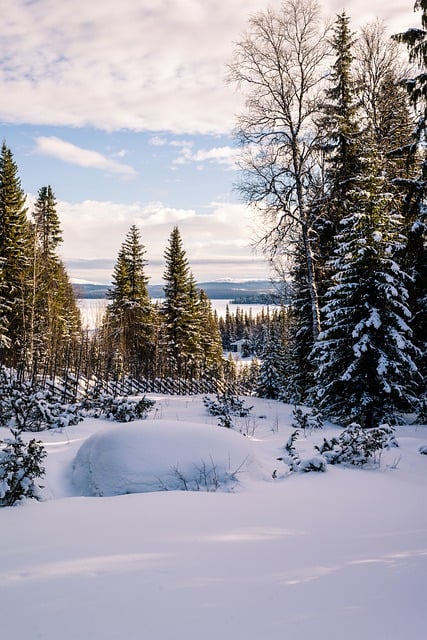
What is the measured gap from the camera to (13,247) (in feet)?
72.8

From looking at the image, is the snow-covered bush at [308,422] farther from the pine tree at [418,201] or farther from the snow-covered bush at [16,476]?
the snow-covered bush at [16,476]

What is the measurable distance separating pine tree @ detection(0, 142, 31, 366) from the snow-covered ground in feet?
62.6

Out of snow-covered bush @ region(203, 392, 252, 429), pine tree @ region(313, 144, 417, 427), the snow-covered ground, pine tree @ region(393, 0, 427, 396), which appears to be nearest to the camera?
the snow-covered ground

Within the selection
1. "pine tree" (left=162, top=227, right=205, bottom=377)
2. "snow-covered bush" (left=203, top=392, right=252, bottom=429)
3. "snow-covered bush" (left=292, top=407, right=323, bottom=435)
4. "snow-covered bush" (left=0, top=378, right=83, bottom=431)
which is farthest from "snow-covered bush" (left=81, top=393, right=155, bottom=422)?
"pine tree" (left=162, top=227, right=205, bottom=377)

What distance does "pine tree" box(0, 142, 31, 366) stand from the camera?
72.0 ft

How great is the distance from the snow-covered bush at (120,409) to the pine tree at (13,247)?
13.1 metres

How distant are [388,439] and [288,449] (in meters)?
1.61

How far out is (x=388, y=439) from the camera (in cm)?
627

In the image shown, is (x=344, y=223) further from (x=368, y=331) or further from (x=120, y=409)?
(x=120, y=409)

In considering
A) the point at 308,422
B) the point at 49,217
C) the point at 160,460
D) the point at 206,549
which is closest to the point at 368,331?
the point at 308,422

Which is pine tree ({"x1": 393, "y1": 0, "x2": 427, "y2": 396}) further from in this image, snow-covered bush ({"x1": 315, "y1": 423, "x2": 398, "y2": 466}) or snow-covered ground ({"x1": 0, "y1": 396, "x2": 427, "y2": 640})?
snow-covered ground ({"x1": 0, "y1": 396, "x2": 427, "y2": 640})

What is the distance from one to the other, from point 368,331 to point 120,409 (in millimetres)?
6099

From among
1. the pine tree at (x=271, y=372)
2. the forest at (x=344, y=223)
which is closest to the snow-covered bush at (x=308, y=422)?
the forest at (x=344, y=223)

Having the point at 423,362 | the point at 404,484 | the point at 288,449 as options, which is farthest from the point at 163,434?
the point at 423,362
